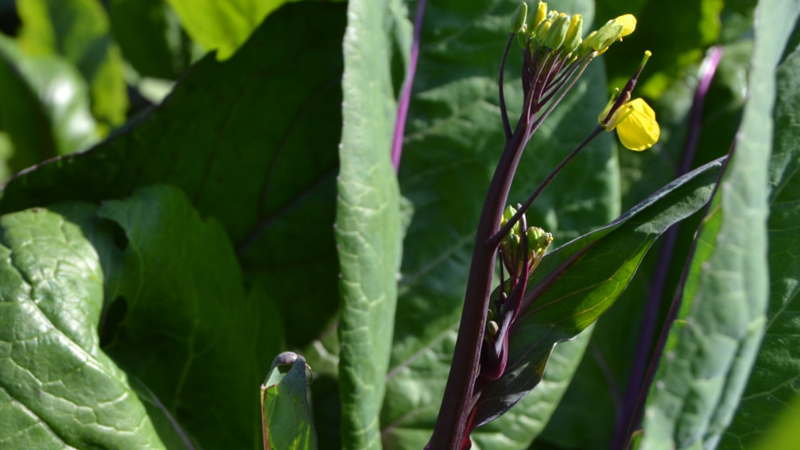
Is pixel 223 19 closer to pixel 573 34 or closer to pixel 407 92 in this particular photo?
pixel 407 92

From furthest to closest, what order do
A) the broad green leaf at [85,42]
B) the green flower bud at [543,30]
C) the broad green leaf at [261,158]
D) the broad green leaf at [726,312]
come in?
the broad green leaf at [85,42] → the broad green leaf at [261,158] → the green flower bud at [543,30] → the broad green leaf at [726,312]

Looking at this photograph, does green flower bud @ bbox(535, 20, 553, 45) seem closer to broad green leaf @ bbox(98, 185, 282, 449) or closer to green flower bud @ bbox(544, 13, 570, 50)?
green flower bud @ bbox(544, 13, 570, 50)

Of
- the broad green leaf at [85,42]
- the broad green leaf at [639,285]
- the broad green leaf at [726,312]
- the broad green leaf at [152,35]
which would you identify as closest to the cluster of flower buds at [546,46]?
the broad green leaf at [726,312]

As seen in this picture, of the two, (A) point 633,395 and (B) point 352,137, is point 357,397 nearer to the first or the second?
(B) point 352,137

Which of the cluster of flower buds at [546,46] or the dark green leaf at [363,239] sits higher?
the cluster of flower buds at [546,46]

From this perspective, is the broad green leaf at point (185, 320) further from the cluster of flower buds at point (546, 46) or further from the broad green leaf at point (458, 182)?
the cluster of flower buds at point (546, 46)

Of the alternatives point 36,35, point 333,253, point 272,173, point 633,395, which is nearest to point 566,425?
point 633,395

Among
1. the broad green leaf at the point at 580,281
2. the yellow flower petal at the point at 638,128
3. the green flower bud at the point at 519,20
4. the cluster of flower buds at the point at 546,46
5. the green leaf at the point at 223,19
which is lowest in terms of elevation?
the broad green leaf at the point at 580,281
